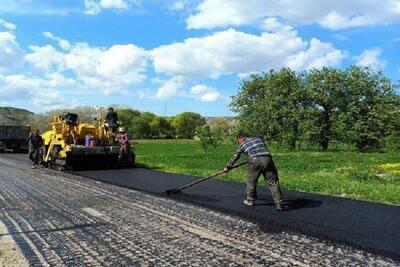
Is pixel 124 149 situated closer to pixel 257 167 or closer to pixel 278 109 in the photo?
pixel 257 167

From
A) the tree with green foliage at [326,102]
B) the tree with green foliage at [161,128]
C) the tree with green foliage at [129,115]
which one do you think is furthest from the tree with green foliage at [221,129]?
the tree with green foliage at [161,128]

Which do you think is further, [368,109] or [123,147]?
[368,109]

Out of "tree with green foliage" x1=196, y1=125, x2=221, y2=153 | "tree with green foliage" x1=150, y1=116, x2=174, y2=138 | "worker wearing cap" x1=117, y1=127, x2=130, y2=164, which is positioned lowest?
"worker wearing cap" x1=117, y1=127, x2=130, y2=164

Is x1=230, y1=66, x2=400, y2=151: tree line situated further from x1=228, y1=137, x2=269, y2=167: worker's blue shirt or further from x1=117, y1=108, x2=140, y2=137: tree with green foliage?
x1=117, y1=108, x2=140, y2=137: tree with green foliage

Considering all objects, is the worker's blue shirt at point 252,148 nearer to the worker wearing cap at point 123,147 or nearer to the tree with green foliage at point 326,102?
the worker wearing cap at point 123,147

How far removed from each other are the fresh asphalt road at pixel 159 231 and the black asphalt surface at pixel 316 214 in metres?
0.03

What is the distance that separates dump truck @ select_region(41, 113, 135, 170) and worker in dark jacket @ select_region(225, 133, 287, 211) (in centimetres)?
995

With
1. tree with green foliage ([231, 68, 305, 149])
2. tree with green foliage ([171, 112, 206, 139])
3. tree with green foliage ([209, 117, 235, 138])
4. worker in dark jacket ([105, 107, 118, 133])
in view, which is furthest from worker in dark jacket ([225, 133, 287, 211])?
tree with green foliage ([171, 112, 206, 139])

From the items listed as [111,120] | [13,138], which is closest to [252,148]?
[111,120]

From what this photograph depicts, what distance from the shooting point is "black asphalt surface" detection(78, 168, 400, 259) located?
7067 mm

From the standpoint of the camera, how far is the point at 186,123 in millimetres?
123438

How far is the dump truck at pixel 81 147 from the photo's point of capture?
62.2ft

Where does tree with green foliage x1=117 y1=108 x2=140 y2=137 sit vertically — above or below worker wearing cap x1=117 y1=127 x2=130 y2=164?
Answer: above

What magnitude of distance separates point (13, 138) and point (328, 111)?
84.7 feet
